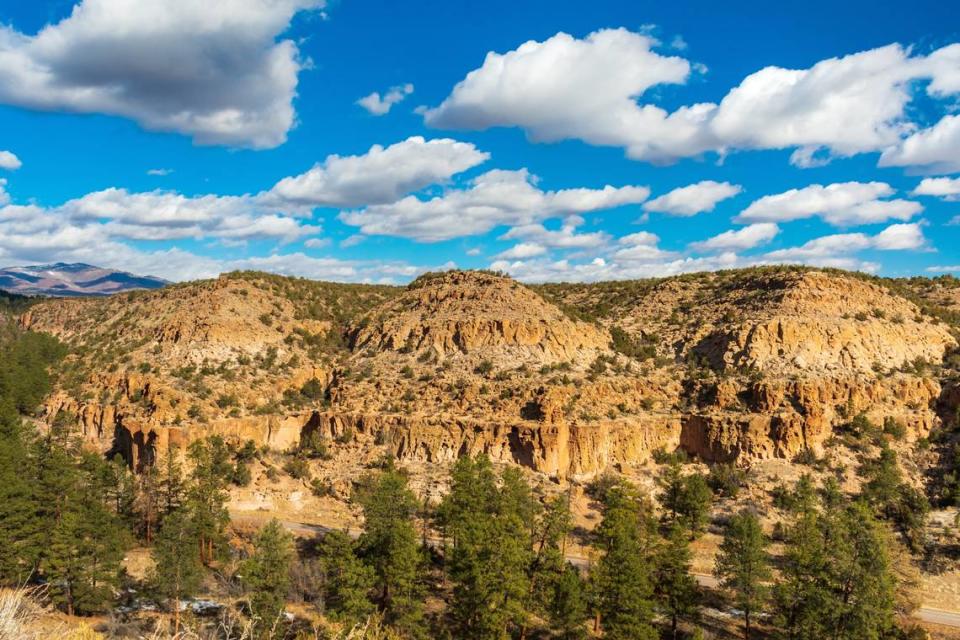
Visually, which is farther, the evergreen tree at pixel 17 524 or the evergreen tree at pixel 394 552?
the evergreen tree at pixel 17 524

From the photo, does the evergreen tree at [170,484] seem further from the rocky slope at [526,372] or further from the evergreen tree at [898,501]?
the evergreen tree at [898,501]

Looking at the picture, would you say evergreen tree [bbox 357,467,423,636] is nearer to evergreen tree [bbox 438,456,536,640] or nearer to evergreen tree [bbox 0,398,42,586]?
evergreen tree [bbox 438,456,536,640]

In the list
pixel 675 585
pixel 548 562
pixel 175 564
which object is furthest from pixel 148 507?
pixel 675 585

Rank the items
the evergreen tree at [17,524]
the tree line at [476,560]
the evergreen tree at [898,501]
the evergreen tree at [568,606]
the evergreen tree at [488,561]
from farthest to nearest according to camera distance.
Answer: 1. the evergreen tree at [898,501]
2. the evergreen tree at [17,524]
3. the evergreen tree at [568,606]
4. the tree line at [476,560]
5. the evergreen tree at [488,561]

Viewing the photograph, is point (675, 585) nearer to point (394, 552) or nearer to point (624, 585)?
point (624, 585)

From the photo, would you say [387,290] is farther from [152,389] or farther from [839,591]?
[839,591]

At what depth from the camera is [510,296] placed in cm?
6322

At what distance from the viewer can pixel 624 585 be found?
27562mm

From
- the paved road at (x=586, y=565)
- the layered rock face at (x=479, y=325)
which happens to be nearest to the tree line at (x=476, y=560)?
the paved road at (x=586, y=565)

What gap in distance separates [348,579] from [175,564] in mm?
9395

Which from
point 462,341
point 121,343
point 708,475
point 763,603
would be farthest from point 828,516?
point 121,343

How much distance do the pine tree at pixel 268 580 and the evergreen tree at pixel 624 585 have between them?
1545 centimetres

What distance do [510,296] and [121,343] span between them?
43593 millimetres

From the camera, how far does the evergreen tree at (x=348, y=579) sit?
91.1 feet
